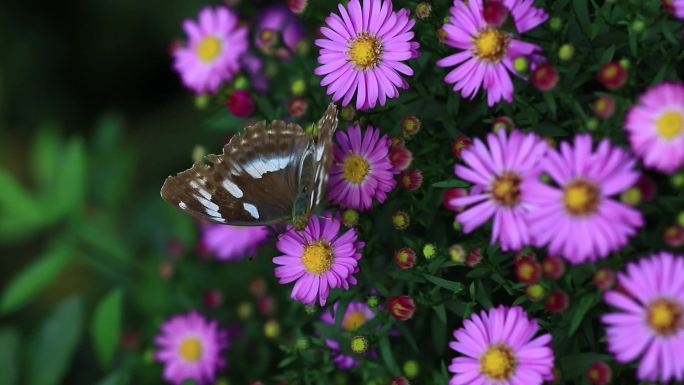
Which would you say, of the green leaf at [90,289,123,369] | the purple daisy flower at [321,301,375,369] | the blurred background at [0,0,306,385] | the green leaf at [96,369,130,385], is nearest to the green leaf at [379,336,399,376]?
the purple daisy flower at [321,301,375,369]

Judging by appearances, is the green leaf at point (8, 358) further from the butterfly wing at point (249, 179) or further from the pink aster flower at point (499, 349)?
the pink aster flower at point (499, 349)

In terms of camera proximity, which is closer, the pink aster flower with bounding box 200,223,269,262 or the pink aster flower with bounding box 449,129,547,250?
the pink aster flower with bounding box 449,129,547,250

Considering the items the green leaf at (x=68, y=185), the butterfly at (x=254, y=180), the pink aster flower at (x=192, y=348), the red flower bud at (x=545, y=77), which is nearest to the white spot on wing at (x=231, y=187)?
the butterfly at (x=254, y=180)

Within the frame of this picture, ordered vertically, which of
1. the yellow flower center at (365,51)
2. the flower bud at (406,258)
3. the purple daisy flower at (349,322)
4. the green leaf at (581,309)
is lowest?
the purple daisy flower at (349,322)

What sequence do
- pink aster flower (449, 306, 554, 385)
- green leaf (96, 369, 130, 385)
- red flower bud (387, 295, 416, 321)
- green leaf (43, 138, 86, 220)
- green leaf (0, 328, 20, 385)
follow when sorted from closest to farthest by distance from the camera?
pink aster flower (449, 306, 554, 385) < red flower bud (387, 295, 416, 321) < green leaf (96, 369, 130, 385) < green leaf (0, 328, 20, 385) < green leaf (43, 138, 86, 220)

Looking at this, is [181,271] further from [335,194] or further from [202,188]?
[335,194]

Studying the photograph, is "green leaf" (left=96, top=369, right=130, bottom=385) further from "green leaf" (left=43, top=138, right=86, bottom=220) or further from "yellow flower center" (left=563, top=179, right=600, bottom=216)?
"yellow flower center" (left=563, top=179, right=600, bottom=216)
